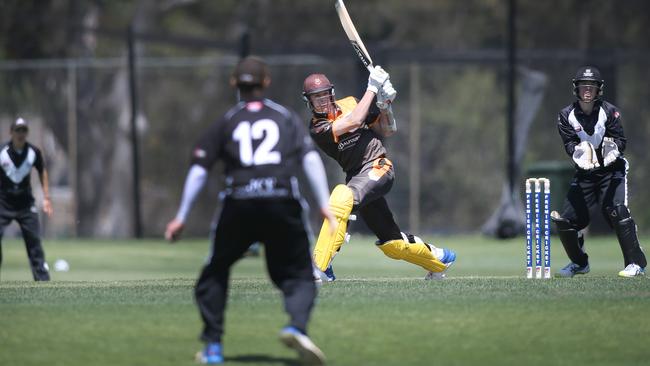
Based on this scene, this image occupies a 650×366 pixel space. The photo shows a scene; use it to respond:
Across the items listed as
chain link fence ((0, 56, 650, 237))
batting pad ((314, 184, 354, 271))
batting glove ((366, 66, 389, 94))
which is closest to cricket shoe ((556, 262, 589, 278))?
batting pad ((314, 184, 354, 271))

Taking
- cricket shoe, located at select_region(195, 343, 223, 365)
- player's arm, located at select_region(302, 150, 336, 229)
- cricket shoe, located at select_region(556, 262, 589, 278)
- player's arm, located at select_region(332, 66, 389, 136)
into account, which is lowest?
cricket shoe, located at select_region(195, 343, 223, 365)

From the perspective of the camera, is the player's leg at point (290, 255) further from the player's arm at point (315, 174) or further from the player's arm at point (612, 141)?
the player's arm at point (612, 141)

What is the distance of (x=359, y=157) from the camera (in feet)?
47.5

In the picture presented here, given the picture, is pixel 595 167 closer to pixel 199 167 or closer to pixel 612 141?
pixel 612 141

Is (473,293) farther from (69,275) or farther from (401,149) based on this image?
(401,149)

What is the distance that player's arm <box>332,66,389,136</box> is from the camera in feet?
44.7

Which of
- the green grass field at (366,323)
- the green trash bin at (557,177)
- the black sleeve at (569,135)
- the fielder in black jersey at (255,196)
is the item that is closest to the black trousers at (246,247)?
the fielder in black jersey at (255,196)

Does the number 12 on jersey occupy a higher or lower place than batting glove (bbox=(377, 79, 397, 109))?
lower

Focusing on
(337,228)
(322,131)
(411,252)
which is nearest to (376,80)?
(322,131)

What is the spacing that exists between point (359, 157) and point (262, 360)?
178 inches

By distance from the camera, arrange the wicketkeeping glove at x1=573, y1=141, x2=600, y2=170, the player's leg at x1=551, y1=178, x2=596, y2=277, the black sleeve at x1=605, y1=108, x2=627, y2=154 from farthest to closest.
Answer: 1. the player's leg at x1=551, y1=178, x2=596, y2=277
2. the black sleeve at x1=605, y1=108, x2=627, y2=154
3. the wicketkeeping glove at x1=573, y1=141, x2=600, y2=170

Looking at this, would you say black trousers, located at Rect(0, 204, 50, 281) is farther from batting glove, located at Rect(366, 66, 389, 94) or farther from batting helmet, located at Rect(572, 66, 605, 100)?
batting helmet, located at Rect(572, 66, 605, 100)

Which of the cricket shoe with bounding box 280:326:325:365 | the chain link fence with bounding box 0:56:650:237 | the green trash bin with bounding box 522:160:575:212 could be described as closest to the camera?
the cricket shoe with bounding box 280:326:325:365

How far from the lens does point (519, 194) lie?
28.8 m
